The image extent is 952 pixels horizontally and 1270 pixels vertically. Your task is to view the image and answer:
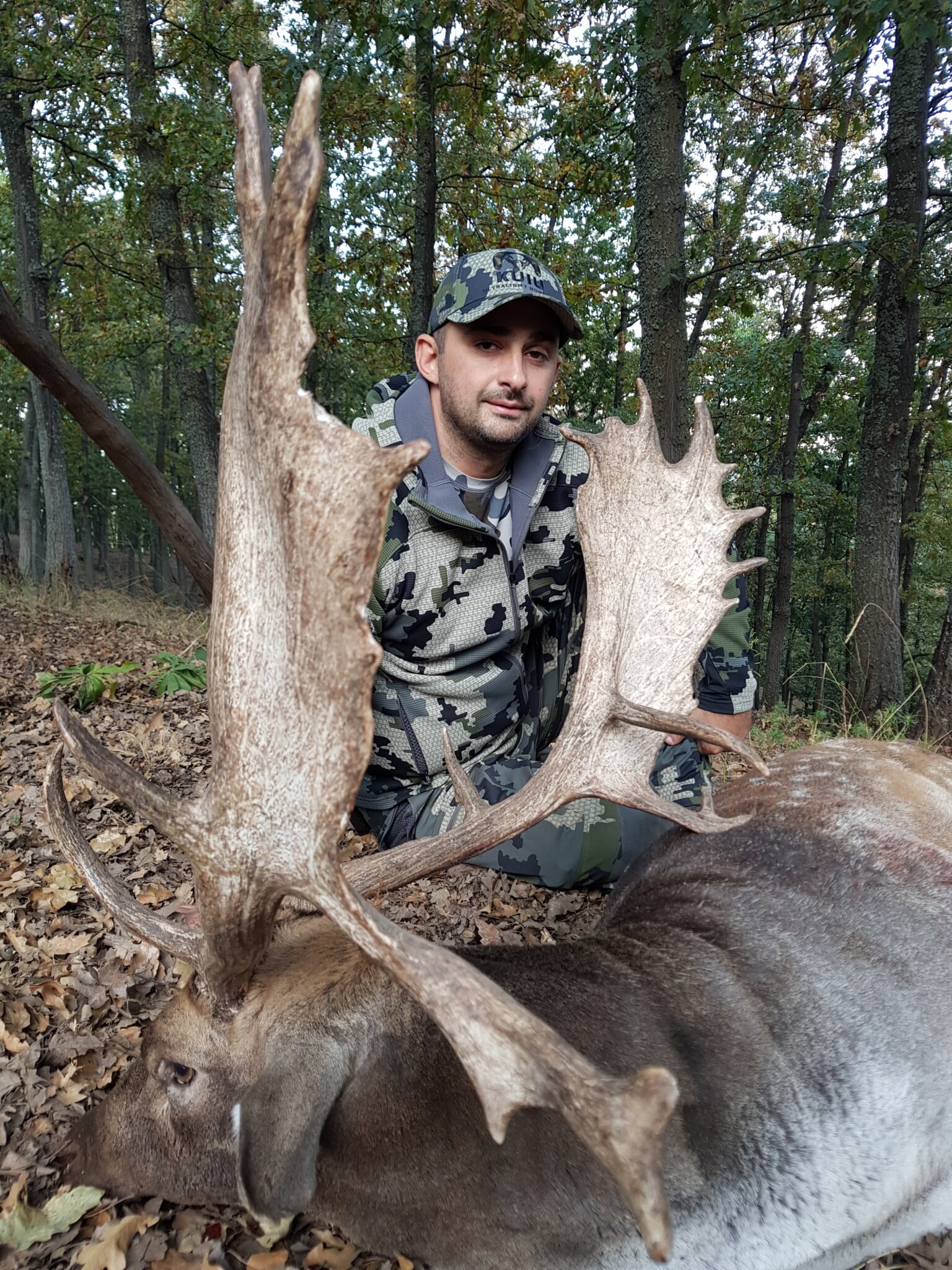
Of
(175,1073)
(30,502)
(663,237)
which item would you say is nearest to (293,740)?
(175,1073)

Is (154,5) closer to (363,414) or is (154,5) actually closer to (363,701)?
(363,414)

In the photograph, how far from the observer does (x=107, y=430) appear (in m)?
7.75

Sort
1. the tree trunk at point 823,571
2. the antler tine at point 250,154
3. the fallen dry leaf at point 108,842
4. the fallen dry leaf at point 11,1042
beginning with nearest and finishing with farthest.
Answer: the antler tine at point 250,154 < the fallen dry leaf at point 11,1042 < the fallen dry leaf at point 108,842 < the tree trunk at point 823,571

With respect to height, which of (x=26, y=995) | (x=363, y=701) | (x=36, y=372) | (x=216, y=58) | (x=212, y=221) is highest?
(x=212, y=221)

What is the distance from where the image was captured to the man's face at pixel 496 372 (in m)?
3.57

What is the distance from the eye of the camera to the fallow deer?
148cm

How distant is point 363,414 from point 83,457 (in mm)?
30987

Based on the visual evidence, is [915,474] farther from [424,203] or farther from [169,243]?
[169,243]

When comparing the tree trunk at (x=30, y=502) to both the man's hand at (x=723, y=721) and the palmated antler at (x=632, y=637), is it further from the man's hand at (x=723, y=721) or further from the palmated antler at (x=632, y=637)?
the palmated antler at (x=632, y=637)

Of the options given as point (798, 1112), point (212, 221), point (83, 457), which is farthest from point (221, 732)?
point (83, 457)

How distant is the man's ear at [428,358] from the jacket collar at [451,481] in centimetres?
4

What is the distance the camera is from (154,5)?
458 inches

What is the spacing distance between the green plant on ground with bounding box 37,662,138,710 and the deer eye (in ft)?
14.2

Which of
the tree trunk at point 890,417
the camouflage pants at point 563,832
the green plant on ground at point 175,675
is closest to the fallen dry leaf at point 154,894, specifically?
the camouflage pants at point 563,832
